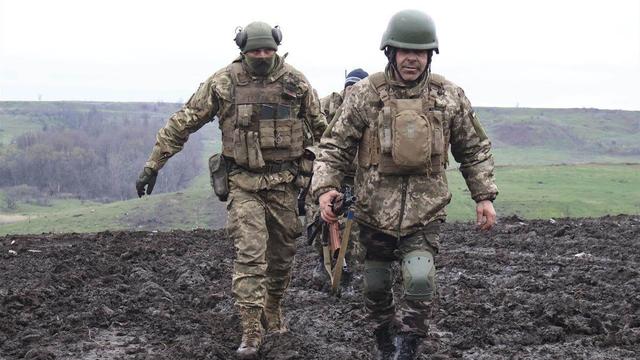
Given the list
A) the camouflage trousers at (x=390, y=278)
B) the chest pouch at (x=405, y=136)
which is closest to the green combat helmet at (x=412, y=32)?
the chest pouch at (x=405, y=136)

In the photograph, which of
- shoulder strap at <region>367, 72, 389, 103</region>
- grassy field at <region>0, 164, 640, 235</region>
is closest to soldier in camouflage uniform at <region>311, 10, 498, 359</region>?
shoulder strap at <region>367, 72, 389, 103</region>

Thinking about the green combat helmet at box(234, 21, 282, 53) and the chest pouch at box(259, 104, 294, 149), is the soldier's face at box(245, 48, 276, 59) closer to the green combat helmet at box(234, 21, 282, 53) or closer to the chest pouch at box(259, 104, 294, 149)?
the green combat helmet at box(234, 21, 282, 53)

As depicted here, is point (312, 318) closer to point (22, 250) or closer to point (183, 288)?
point (183, 288)

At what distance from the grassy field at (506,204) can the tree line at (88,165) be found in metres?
27.8

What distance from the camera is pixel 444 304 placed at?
25.5 feet

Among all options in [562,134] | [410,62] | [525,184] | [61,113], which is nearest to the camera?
[410,62]

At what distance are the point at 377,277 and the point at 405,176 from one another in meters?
0.71

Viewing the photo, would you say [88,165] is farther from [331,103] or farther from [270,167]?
[270,167]

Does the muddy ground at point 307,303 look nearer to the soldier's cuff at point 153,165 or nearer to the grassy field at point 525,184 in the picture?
the soldier's cuff at point 153,165

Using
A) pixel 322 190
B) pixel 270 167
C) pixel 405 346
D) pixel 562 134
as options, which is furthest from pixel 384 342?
pixel 562 134

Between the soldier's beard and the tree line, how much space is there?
6127 cm

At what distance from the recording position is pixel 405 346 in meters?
5.46

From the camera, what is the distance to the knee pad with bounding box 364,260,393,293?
5.73 meters

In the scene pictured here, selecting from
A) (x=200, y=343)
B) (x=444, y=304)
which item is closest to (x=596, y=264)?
(x=444, y=304)
